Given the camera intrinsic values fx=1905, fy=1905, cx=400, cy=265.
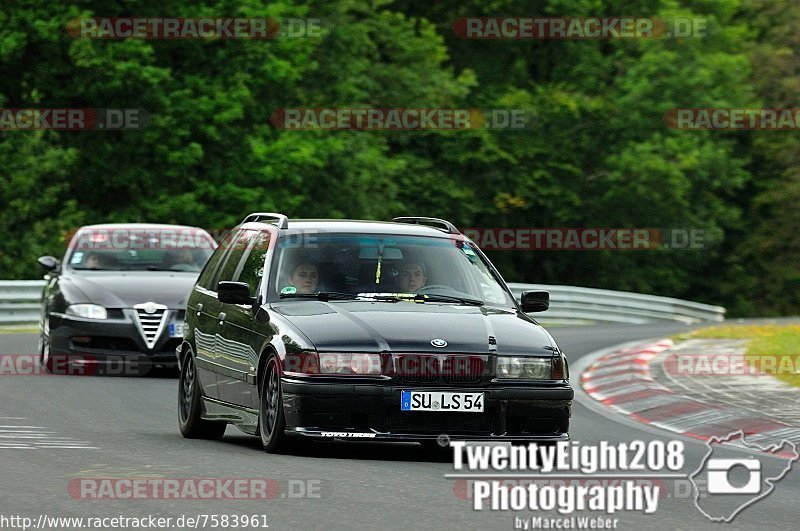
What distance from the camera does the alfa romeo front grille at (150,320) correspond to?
19453mm

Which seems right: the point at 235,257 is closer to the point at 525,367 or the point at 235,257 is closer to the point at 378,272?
the point at 378,272

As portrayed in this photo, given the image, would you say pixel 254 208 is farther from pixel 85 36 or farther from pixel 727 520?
pixel 727 520

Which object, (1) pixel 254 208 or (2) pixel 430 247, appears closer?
(2) pixel 430 247

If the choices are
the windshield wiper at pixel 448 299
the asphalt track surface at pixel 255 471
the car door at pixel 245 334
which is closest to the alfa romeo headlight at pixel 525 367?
the asphalt track surface at pixel 255 471

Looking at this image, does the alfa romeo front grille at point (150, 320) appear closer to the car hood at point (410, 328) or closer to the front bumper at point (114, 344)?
the front bumper at point (114, 344)

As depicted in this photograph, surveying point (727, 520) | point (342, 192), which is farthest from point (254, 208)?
point (727, 520)

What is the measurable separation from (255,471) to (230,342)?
2.20 metres

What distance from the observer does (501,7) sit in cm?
6200

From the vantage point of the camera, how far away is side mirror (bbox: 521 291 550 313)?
1298 centimetres

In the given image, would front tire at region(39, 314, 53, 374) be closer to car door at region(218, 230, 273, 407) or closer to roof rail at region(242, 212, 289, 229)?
roof rail at region(242, 212, 289, 229)

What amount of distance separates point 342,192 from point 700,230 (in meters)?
16.5

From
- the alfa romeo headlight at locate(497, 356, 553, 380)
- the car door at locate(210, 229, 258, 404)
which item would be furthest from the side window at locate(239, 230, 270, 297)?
the alfa romeo headlight at locate(497, 356, 553, 380)

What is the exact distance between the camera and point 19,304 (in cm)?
3197

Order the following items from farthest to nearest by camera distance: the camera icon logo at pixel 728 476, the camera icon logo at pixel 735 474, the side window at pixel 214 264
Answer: the side window at pixel 214 264, the camera icon logo at pixel 728 476, the camera icon logo at pixel 735 474
